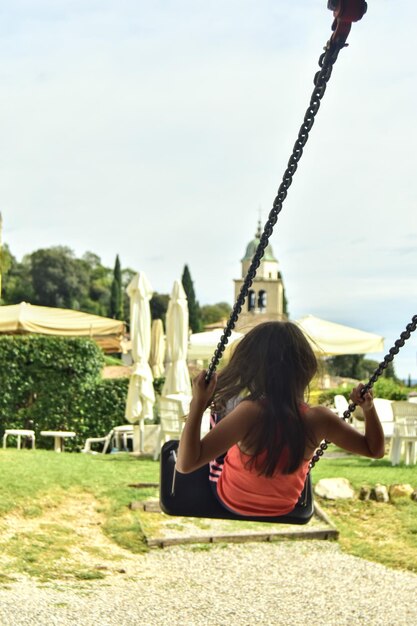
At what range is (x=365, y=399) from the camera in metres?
3.44

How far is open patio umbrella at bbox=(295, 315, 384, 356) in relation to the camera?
1611 centimetres

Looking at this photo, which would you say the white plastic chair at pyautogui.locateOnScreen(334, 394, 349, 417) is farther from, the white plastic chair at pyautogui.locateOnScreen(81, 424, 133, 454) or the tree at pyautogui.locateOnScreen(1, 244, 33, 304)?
the tree at pyautogui.locateOnScreen(1, 244, 33, 304)

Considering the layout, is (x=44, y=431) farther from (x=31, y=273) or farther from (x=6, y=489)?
(x=31, y=273)

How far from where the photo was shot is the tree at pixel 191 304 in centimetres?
5194

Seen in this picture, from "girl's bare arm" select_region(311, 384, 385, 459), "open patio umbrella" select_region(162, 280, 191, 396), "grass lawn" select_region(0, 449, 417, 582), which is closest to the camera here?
"girl's bare arm" select_region(311, 384, 385, 459)

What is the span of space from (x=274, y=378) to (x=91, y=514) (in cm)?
681

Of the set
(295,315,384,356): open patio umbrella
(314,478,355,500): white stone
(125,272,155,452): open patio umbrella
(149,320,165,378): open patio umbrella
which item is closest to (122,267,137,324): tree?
(149,320,165,378): open patio umbrella

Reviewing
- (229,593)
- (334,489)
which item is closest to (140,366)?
(334,489)

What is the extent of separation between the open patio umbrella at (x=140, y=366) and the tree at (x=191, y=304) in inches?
1478

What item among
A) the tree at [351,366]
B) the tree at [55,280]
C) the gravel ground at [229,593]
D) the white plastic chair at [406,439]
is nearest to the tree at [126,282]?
the tree at [55,280]

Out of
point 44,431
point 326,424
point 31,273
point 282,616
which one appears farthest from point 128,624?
point 31,273

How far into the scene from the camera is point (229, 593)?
25.8 feet

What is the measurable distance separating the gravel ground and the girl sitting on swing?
4148 mm

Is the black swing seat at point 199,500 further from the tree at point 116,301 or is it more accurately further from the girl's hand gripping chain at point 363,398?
the tree at point 116,301
